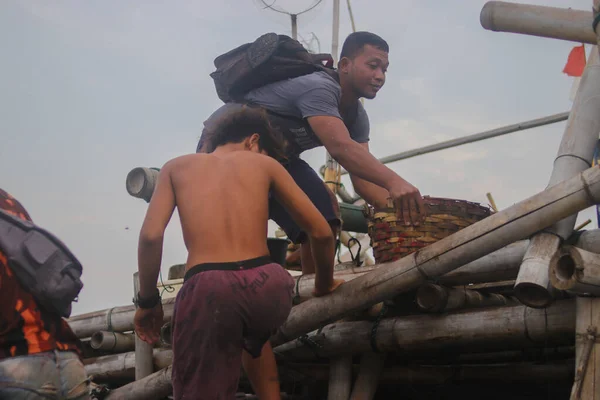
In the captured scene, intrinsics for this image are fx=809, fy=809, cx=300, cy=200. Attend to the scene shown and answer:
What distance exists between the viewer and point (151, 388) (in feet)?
16.1

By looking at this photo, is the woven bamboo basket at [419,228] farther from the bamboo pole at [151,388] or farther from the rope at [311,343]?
the bamboo pole at [151,388]

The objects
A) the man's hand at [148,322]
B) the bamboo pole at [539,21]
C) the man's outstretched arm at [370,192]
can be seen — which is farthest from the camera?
the man's outstretched arm at [370,192]

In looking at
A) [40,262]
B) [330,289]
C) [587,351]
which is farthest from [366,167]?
[40,262]

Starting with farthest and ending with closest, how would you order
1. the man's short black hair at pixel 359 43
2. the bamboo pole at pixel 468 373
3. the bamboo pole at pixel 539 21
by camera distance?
the man's short black hair at pixel 359 43
the bamboo pole at pixel 468 373
the bamboo pole at pixel 539 21

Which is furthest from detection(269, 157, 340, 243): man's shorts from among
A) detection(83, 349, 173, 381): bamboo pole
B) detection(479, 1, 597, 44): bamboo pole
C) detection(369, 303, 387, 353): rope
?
detection(83, 349, 173, 381): bamboo pole

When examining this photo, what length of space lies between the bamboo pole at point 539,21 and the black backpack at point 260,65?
1.08 meters

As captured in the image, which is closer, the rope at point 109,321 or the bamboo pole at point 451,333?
the bamboo pole at point 451,333

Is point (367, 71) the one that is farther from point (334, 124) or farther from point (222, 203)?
point (222, 203)

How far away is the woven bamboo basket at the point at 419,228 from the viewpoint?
4391 millimetres

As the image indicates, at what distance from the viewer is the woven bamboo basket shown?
439 centimetres

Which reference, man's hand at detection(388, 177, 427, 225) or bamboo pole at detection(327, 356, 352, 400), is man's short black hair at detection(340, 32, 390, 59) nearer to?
man's hand at detection(388, 177, 427, 225)

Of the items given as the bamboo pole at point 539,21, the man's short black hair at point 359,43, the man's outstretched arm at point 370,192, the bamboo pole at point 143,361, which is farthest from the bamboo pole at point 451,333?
the man's short black hair at point 359,43

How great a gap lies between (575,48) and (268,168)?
5937 mm

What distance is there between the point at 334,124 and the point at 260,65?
0.59 m
